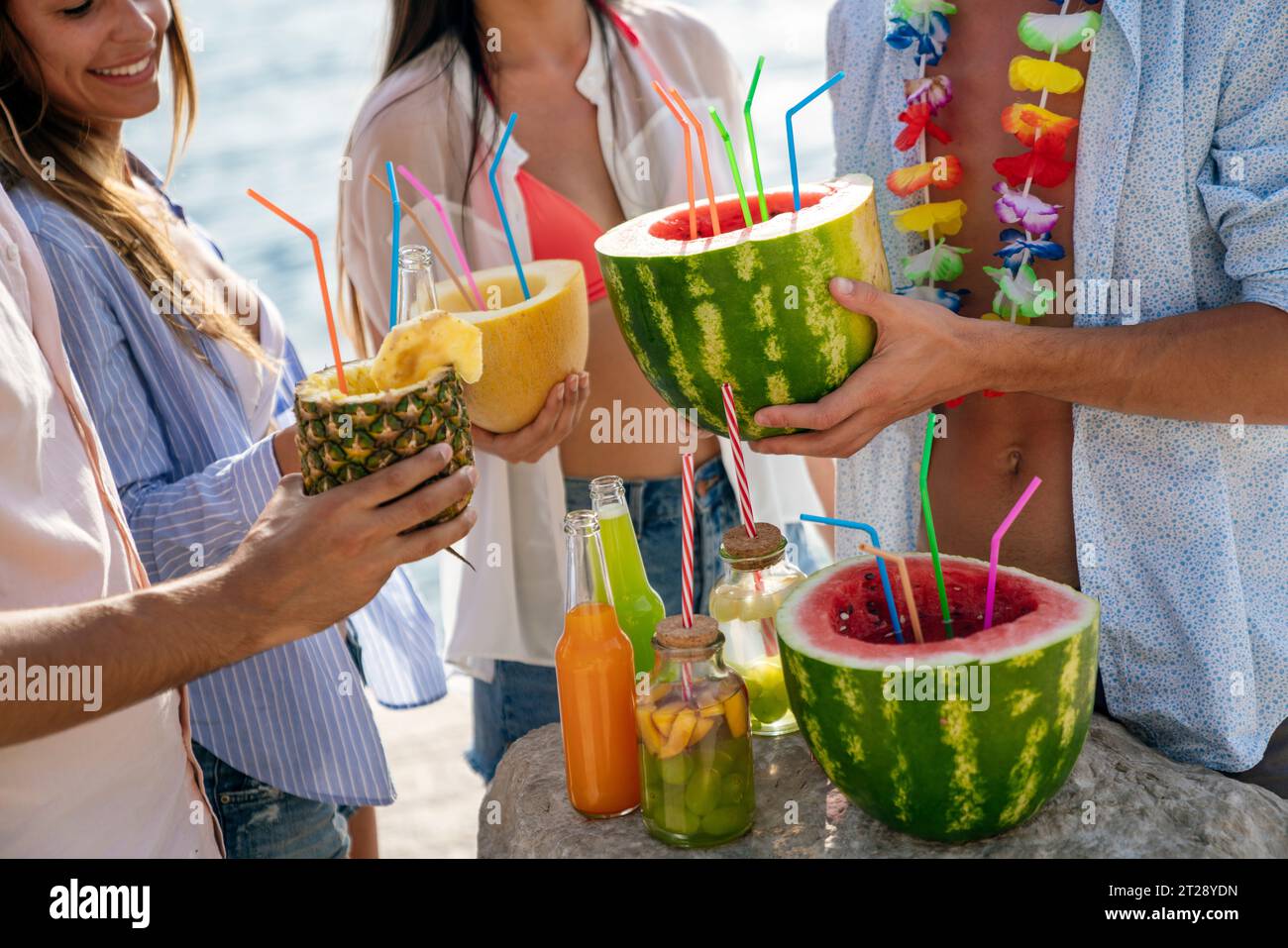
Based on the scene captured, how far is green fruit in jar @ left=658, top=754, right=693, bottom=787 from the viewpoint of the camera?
1.71 m

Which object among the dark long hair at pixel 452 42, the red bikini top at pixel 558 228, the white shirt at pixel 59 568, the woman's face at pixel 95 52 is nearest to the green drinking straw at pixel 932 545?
the white shirt at pixel 59 568

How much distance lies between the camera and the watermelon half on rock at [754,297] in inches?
73.4

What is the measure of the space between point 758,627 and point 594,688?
0.33m

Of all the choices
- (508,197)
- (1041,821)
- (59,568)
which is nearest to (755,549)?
(1041,821)

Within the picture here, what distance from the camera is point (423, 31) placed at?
3.12 m

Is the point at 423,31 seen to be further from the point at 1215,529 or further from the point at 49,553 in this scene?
the point at 1215,529

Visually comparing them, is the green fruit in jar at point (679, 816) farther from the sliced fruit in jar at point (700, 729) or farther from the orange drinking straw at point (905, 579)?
the orange drinking straw at point (905, 579)

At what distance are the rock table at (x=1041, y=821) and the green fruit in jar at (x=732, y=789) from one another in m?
0.07

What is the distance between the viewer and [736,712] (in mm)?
1723

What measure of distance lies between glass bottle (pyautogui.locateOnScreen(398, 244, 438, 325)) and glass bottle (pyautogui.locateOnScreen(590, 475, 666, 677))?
50 centimetres

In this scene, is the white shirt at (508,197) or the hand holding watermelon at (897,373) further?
the white shirt at (508,197)

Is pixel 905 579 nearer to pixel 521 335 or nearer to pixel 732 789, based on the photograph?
pixel 732 789

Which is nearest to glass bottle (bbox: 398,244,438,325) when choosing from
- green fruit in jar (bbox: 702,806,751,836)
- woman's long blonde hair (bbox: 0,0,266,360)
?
woman's long blonde hair (bbox: 0,0,266,360)
